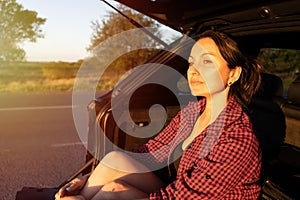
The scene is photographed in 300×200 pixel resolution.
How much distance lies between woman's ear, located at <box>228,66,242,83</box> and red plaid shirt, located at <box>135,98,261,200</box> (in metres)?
0.12

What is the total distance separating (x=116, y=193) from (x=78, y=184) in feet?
0.95

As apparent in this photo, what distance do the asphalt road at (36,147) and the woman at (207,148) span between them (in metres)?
1.88

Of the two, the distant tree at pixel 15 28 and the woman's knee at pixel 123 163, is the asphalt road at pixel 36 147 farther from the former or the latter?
the distant tree at pixel 15 28

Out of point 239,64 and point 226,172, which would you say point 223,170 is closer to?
point 226,172

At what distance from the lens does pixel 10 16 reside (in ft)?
66.3

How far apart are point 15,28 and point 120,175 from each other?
20009 mm

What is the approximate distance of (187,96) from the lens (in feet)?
9.91

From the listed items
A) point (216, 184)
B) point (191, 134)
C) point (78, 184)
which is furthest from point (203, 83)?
point (78, 184)

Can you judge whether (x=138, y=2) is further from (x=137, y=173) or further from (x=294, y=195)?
(x=294, y=195)

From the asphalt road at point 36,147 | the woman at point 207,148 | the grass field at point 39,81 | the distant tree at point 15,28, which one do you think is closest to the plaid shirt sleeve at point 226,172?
the woman at point 207,148

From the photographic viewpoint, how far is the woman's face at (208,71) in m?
2.06

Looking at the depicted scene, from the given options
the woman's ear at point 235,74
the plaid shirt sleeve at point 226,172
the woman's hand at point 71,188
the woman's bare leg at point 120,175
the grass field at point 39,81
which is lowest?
the grass field at point 39,81

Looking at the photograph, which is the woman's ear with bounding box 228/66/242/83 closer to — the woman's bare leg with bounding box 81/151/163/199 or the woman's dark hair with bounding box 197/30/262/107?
the woman's dark hair with bounding box 197/30/262/107

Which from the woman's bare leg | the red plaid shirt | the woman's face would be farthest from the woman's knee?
the woman's face
